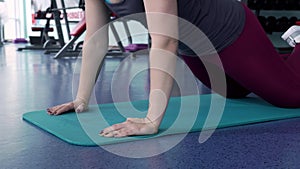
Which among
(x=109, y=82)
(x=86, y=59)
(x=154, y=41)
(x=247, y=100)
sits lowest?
(x=109, y=82)

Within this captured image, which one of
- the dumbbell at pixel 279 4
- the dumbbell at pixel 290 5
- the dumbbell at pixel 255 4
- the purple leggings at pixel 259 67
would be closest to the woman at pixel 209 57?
the purple leggings at pixel 259 67

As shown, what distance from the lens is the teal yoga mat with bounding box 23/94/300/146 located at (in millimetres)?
1131

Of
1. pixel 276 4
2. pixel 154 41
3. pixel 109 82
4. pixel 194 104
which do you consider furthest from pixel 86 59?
pixel 276 4

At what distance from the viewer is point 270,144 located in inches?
43.0

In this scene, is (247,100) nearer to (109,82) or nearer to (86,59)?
(86,59)

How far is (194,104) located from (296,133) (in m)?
0.47

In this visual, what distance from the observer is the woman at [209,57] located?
3.52 ft

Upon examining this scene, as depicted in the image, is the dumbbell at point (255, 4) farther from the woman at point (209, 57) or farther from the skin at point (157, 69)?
the skin at point (157, 69)

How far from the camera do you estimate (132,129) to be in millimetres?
1095

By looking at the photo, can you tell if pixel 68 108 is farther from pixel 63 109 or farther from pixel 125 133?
pixel 125 133

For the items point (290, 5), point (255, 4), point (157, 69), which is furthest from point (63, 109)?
point (290, 5)

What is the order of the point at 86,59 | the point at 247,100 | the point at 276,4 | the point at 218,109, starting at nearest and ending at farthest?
the point at 86,59
the point at 218,109
the point at 247,100
the point at 276,4

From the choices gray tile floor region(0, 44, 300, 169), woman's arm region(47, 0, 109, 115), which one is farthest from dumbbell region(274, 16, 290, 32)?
woman's arm region(47, 0, 109, 115)

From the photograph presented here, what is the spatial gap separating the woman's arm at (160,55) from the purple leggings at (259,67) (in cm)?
37
